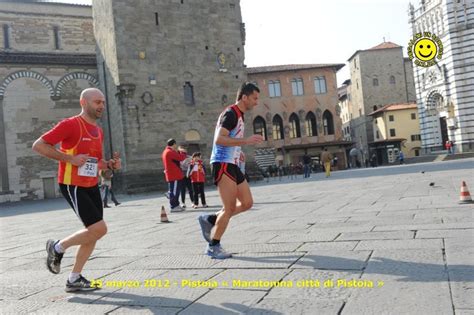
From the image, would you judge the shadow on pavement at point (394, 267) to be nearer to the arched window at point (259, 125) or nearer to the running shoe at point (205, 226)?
the running shoe at point (205, 226)

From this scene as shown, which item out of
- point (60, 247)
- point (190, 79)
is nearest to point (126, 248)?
point (60, 247)

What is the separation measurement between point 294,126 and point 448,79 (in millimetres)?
18779

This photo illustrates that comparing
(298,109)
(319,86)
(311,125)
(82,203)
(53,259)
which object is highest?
(319,86)

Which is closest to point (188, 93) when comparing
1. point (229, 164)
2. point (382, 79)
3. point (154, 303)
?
point (229, 164)

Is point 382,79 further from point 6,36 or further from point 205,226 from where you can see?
point 205,226

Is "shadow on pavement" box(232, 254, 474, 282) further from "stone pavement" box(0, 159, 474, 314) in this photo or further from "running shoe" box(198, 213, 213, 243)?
"running shoe" box(198, 213, 213, 243)

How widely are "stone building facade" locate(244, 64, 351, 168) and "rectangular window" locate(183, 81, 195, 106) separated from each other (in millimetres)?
24645

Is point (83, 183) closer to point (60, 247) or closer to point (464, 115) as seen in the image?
point (60, 247)

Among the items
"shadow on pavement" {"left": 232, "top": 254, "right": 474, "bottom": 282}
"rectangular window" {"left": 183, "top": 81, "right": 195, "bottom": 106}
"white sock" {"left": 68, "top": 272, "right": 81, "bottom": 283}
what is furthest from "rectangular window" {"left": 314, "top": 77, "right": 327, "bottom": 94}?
"white sock" {"left": 68, "top": 272, "right": 81, "bottom": 283}

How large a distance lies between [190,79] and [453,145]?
23.6 m

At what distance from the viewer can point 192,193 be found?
13.5m

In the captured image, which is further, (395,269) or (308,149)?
(308,149)

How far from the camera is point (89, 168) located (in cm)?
439

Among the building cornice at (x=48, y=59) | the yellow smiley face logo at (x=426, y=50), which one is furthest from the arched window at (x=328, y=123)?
the building cornice at (x=48, y=59)
